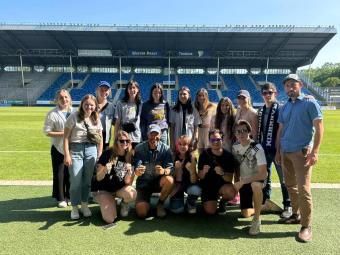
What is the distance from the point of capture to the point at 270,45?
47594 mm

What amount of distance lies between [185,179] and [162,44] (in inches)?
1791

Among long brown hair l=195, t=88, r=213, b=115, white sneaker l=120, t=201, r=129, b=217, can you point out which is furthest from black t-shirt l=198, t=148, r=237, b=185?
white sneaker l=120, t=201, r=129, b=217

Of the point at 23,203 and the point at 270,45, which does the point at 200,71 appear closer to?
the point at 270,45

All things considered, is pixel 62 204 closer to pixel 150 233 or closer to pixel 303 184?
pixel 150 233

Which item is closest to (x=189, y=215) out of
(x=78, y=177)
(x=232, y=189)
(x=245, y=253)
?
(x=232, y=189)

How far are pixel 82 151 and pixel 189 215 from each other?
187cm

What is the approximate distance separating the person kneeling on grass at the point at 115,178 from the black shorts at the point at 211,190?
3.43ft

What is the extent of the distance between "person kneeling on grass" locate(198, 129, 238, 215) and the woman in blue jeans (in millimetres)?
1683

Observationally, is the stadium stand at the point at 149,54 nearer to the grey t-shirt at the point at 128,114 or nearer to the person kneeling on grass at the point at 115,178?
the grey t-shirt at the point at 128,114

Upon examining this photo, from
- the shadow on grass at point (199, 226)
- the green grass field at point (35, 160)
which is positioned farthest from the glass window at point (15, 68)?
the shadow on grass at point (199, 226)

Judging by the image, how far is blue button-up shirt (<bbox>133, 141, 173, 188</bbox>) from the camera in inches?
174

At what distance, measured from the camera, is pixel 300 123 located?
3.66 metres

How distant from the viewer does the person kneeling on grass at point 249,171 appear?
392 cm

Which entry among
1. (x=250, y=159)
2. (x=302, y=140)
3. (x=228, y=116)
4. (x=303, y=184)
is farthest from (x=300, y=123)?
(x=228, y=116)
